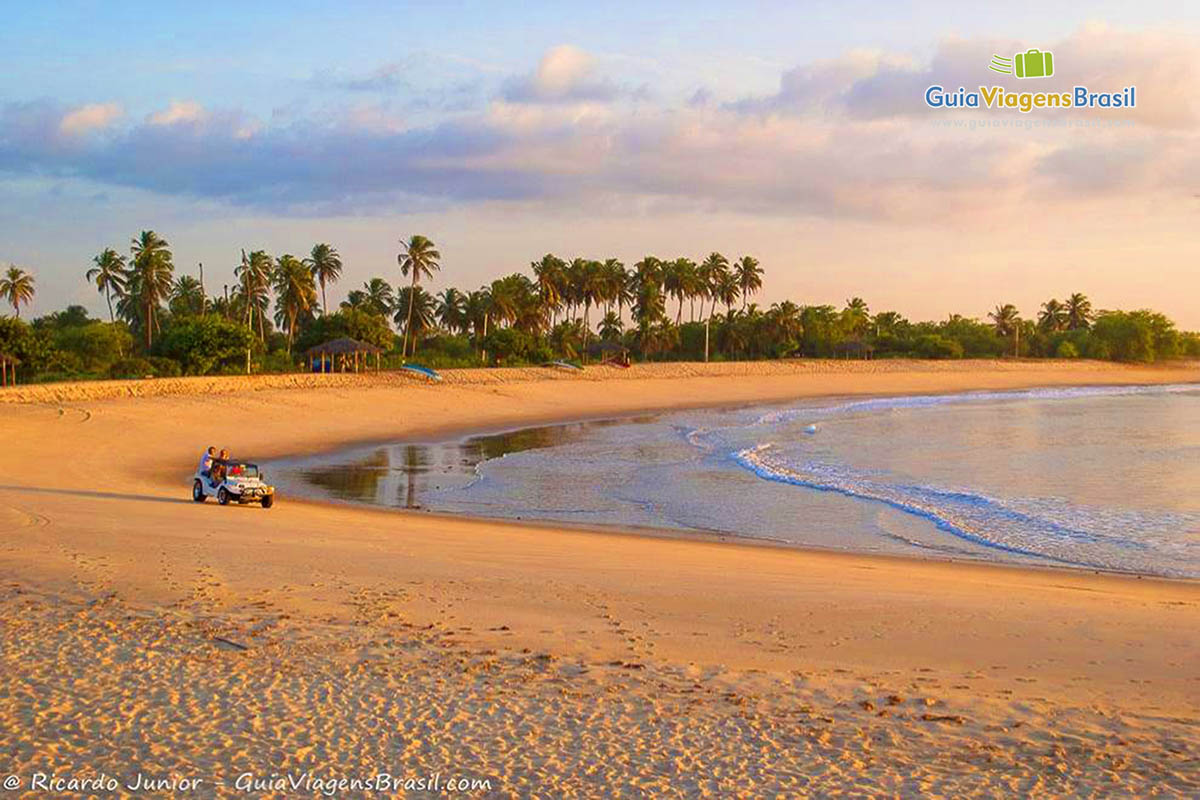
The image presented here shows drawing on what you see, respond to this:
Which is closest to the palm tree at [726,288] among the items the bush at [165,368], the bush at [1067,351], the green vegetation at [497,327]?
the green vegetation at [497,327]

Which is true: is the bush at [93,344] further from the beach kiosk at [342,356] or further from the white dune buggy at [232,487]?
the white dune buggy at [232,487]

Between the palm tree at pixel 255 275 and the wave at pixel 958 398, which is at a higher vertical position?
the palm tree at pixel 255 275

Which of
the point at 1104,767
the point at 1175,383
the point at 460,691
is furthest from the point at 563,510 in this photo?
the point at 1175,383

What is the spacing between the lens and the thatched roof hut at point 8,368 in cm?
4716

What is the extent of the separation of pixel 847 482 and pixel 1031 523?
7382mm

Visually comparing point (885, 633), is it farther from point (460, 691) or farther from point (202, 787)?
point (202, 787)

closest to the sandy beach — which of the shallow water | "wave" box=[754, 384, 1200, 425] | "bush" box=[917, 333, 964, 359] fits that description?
the shallow water

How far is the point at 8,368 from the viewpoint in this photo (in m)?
49.8

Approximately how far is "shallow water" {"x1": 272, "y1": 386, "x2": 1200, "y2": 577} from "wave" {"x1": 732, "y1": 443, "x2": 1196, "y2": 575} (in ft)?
0.19

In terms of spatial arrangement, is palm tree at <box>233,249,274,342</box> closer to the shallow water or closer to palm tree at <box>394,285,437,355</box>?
palm tree at <box>394,285,437,355</box>

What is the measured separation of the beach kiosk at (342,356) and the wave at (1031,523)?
→ 129 feet

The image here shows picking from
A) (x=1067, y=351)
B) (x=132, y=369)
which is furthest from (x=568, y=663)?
(x=1067, y=351)

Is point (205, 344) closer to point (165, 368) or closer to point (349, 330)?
point (165, 368)

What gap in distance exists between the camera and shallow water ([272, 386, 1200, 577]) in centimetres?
2089
